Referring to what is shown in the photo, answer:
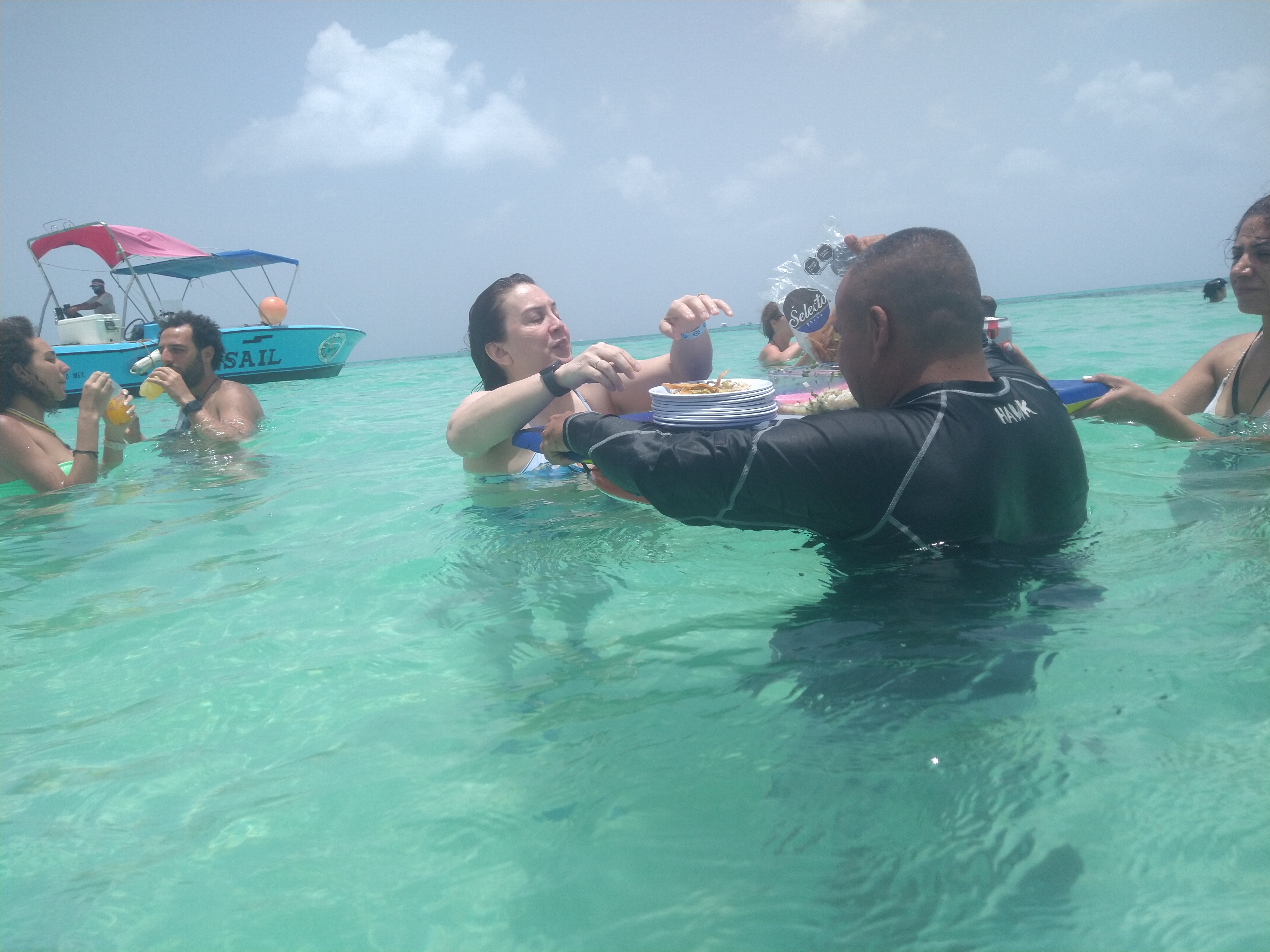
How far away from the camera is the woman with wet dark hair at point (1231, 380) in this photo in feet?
10.8

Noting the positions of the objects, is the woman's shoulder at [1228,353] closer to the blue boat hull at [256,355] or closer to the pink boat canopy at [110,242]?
the blue boat hull at [256,355]

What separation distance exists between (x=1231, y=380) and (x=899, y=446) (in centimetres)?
368

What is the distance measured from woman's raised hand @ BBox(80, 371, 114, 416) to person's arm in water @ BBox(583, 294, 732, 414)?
4.04 m

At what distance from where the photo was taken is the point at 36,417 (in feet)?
19.0

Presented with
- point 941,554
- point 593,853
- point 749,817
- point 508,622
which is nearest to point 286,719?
point 508,622

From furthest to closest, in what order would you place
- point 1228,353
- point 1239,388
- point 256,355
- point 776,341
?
point 256,355 < point 776,341 < point 1228,353 < point 1239,388

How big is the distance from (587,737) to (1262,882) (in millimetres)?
1385

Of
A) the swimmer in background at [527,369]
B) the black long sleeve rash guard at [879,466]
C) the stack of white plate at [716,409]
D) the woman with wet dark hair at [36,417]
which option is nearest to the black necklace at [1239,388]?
the swimmer in background at [527,369]

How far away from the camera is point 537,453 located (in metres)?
4.14

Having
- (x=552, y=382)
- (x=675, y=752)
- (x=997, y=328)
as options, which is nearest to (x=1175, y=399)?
(x=997, y=328)

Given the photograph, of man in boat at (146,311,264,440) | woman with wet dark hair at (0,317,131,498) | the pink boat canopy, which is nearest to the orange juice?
woman with wet dark hair at (0,317,131,498)

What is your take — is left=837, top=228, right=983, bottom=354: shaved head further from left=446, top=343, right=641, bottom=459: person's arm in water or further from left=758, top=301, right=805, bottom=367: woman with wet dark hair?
left=758, top=301, right=805, bottom=367: woman with wet dark hair

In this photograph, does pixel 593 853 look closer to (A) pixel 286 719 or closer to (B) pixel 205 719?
(A) pixel 286 719

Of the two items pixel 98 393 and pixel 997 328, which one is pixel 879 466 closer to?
pixel 997 328
